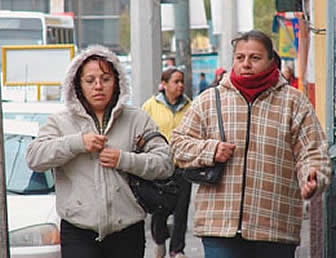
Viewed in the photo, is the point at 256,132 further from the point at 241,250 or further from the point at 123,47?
the point at 123,47

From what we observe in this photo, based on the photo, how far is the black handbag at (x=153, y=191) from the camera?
186 inches

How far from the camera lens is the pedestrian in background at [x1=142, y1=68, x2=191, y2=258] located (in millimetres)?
8297

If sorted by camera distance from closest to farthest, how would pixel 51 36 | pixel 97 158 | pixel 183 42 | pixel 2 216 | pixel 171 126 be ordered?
pixel 2 216, pixel 97 158, pixel 171 126, pixel 183 42, pixel 51 36

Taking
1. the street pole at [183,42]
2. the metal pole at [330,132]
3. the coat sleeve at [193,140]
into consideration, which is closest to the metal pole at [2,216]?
the coat sleeve at [193,140]

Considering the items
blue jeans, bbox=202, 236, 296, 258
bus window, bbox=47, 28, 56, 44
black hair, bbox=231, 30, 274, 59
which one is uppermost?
bus window, bbox=47, 28, 56, 44

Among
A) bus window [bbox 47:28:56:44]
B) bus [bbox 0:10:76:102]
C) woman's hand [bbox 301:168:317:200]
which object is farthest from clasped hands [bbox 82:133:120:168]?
bus window [bbox 47:28:56:44]

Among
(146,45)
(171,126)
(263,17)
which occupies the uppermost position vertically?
(263,17)

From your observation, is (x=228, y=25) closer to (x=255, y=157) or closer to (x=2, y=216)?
(x=255, y=157)

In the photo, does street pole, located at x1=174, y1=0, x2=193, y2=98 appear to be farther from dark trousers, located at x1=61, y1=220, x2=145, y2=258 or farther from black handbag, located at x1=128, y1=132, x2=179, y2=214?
dark trousers, located at x1=61, y1=220, x2=145, y2=258

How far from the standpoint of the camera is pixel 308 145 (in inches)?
175

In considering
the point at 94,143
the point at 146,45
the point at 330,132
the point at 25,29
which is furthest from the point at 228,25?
the point at 94,143

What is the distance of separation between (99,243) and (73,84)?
2.85 feet

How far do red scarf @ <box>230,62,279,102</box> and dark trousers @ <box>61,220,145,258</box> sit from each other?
2.97 feet

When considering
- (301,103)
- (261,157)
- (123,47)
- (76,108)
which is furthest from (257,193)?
(123,47)
